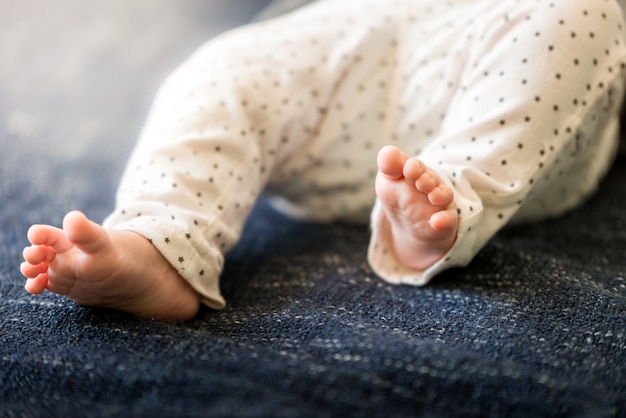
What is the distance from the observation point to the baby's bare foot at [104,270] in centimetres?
55

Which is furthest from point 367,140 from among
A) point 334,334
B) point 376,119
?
point 334,334

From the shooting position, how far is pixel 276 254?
0.83 m

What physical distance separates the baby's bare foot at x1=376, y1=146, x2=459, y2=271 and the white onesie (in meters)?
0.02

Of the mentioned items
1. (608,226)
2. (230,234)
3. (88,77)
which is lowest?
(608,226)

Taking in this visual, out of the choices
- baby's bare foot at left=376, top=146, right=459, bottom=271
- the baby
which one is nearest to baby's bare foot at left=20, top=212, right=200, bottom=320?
the baby

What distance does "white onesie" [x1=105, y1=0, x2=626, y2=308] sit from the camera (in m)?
0.69

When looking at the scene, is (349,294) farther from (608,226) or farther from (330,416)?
(608,226)

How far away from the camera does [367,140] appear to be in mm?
843

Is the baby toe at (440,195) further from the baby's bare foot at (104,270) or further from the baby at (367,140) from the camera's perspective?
the baby's bare foot at (104,270)

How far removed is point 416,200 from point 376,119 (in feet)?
0.78

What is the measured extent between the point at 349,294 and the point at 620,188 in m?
0.50

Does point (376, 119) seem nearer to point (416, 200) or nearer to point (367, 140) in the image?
point (367, 140)

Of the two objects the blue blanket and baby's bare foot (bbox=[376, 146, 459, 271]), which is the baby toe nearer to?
baby's bare foot (bbox=[376, 146, 459, 271])

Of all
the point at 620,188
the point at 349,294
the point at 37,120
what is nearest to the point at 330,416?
the point at 349,294
